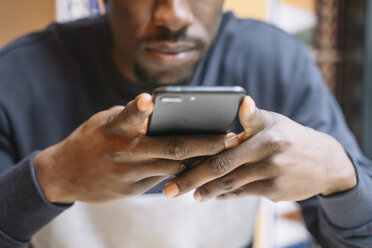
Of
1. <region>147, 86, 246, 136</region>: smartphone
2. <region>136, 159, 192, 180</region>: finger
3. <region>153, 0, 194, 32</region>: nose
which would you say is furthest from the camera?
<region>153, 0, 194, 32</region>: nose

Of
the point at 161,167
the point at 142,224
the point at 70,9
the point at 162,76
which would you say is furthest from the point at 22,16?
the point at 161,167

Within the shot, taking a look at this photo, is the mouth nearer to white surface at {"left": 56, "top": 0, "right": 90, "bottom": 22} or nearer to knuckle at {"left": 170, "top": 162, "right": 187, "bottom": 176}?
knuckle at {"left": 170, "top": 162, "right": 187, "bottom": 176}

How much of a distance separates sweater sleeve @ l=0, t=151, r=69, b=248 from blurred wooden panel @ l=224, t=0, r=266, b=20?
2.48ft

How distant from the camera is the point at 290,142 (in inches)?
14.8

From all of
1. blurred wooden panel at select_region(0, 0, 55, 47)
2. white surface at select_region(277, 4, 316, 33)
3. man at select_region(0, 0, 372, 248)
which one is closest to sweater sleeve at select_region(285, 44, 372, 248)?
man at select_region(0, 0, 372, 248)

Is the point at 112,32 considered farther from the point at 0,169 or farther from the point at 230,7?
the point at 230,7

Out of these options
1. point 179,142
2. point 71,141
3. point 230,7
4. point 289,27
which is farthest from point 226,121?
point 289,27

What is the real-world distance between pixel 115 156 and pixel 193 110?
0.38 ft

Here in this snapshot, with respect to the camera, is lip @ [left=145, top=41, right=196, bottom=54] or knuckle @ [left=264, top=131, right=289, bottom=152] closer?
knuckle @ [left=264, top=131, right=289, bottom=152]

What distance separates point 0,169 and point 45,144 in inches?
3.1

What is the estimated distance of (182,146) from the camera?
34cm

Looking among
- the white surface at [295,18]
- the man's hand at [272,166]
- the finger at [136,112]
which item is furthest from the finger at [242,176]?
the white surface at [295,18]

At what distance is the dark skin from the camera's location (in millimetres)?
341

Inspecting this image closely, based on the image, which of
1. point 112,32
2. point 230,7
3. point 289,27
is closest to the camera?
point 112,32
